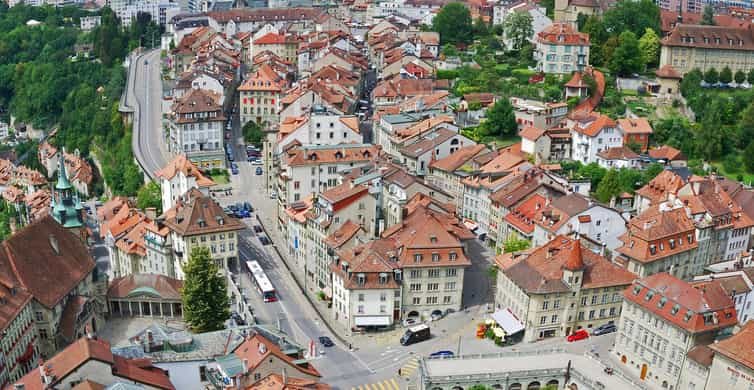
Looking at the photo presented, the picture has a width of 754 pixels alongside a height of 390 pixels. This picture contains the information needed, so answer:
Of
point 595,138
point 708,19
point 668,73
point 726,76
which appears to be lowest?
point 595,138

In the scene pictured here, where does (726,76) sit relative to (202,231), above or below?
above

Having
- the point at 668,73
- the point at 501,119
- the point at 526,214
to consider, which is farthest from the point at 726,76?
the point at 526,214

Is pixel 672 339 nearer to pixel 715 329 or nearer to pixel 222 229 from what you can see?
pixel 715 329

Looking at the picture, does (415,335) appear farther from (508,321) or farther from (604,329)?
(604,329)

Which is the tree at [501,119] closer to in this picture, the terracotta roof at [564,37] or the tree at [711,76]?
the terracotta roof at [564,37]

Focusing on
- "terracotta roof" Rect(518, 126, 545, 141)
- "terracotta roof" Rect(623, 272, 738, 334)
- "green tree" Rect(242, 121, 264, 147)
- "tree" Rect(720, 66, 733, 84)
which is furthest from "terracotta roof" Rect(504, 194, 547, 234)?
"tree" Rect(720, 66, 733, 84)

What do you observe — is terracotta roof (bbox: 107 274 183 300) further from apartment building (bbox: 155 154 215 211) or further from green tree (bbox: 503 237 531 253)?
green tree (bbox: 503 237 531 253)
